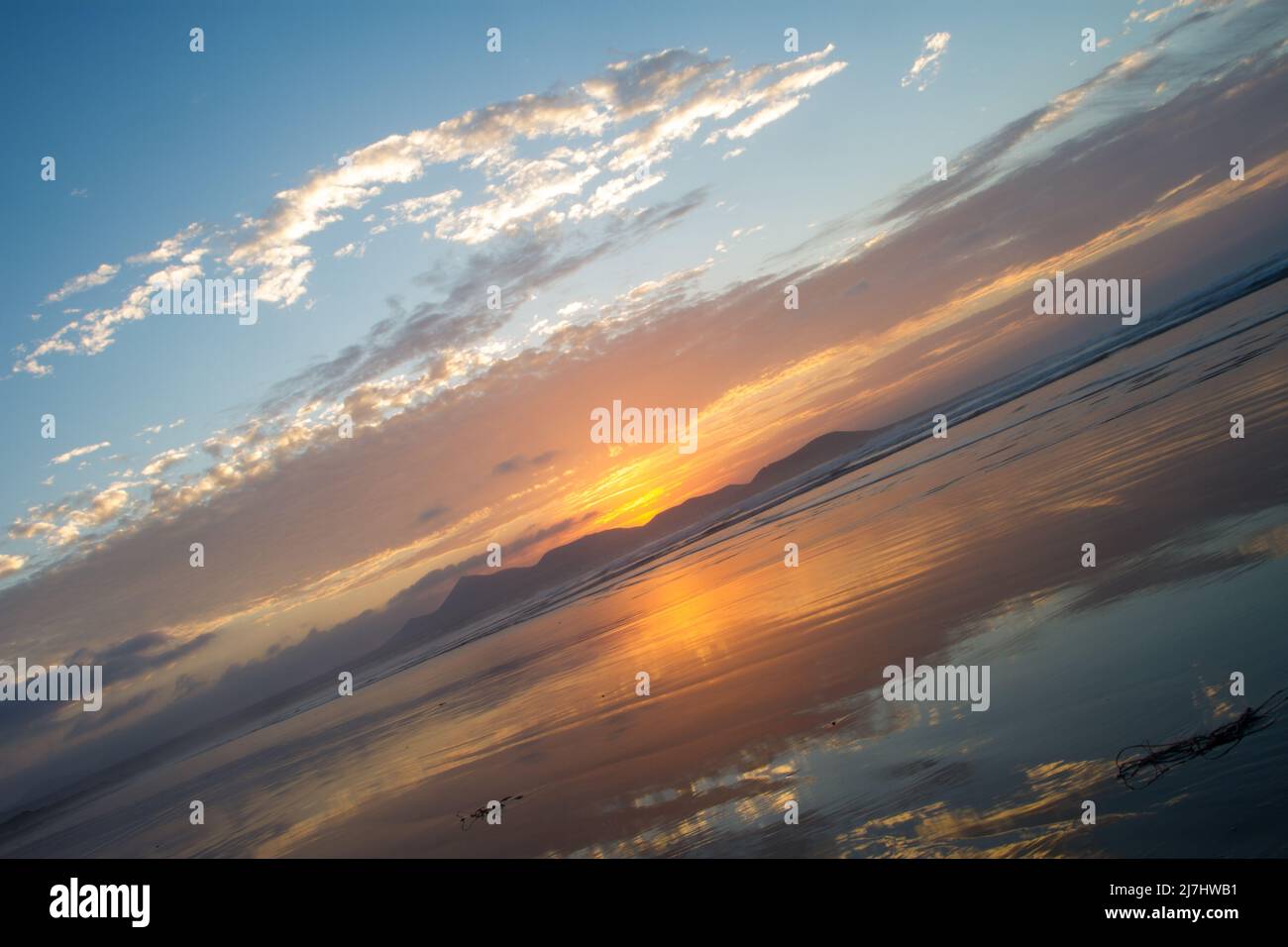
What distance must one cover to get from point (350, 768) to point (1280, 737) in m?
18.1

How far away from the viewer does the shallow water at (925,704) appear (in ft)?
18.7

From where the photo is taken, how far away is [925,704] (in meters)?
Answer: 8.34

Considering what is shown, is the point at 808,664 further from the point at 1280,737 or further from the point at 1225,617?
the point at 1280,737

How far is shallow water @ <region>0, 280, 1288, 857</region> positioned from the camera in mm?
5699

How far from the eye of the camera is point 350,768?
17.9 meters

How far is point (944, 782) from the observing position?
6.34 metres
